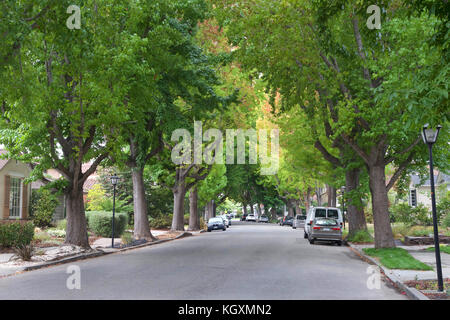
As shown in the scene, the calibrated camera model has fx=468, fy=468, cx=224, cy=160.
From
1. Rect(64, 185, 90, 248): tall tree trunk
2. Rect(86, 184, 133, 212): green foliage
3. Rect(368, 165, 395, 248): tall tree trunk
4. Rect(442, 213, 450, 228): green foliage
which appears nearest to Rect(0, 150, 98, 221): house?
Rect(86, 184, 133, 212): green foliage

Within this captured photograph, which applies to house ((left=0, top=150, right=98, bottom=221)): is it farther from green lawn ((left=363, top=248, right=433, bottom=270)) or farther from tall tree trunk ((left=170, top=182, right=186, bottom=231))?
green lawn ((left=363, top=248, right=433, bottom=270))

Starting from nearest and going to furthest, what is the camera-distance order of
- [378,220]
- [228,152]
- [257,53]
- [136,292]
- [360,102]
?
[136,292], [360,102], [257,53], [378,220], [228,152]

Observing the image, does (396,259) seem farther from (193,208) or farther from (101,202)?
(193,208)

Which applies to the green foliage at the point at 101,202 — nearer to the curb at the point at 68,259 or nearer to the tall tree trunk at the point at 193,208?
the tall tree trunk at the point at 193,208

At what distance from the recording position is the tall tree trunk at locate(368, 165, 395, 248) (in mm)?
19219

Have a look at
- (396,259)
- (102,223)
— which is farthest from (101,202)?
(396,259)

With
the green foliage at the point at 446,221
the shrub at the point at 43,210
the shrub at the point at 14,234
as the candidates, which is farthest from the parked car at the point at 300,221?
the shrub at the point at 14,234

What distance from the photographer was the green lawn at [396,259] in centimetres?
1375

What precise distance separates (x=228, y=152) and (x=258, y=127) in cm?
450

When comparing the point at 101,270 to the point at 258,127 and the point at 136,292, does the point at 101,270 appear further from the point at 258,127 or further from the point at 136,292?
the point at 258,127

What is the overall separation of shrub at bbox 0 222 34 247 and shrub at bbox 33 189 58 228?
33.2 feet

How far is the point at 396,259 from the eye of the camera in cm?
1533

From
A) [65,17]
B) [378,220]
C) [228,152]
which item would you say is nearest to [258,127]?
[228,152]

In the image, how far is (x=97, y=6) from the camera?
15242 mm
